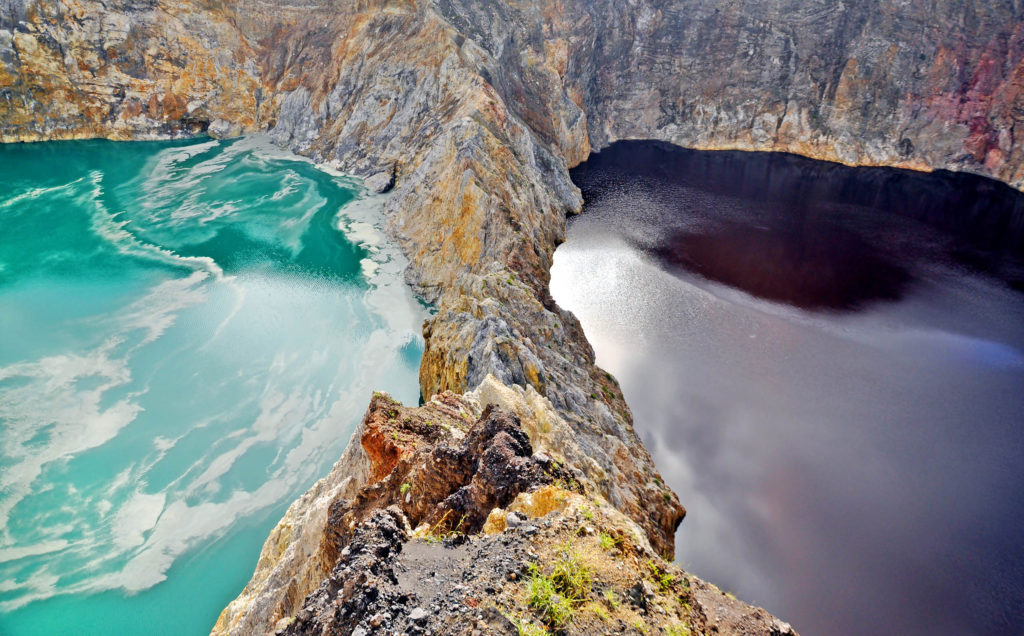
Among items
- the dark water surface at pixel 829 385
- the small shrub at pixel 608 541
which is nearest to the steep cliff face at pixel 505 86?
the dark water surface at pixel 829 385

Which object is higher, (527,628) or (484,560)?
(527,628)

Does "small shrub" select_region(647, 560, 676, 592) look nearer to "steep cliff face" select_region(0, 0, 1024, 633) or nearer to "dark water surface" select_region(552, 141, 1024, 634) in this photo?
"dark water surface" select_region(552, 141, 1024, 634)

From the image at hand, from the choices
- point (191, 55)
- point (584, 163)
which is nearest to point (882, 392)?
point (584, 163)

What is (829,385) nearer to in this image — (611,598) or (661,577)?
(661,577)

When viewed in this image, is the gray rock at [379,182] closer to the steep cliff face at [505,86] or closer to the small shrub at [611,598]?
the steep cliff face at [505,86]

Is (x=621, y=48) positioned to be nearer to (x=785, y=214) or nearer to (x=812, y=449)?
(x=785, y=214)

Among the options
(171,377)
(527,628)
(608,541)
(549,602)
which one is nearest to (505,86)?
(171,377)

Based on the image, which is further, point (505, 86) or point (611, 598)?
point (505, 86)

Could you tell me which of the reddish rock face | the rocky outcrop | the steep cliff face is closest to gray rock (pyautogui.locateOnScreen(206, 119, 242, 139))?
the steep cliff face
